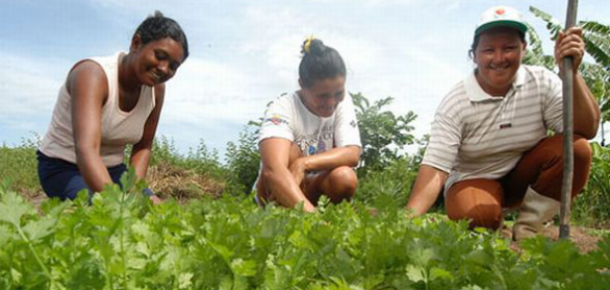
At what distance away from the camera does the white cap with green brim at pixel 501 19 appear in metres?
3.44

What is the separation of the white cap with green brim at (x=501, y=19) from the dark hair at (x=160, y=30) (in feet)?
5.87

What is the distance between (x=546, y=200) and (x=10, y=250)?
3.45 metres

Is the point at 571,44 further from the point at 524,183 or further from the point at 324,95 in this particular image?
the point at 324,95

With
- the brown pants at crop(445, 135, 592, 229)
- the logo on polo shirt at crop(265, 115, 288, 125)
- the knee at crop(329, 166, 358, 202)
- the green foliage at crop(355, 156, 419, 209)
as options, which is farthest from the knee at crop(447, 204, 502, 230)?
the green foliage at crop(355, 156, 419, 209)

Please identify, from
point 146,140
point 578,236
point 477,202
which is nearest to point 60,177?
point 146,140

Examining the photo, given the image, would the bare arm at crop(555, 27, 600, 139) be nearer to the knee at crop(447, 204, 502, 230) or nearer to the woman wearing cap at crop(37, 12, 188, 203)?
the knee at crop(447, 204, 502, 230)

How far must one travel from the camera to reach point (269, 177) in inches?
149

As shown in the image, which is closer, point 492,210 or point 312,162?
point 492,210

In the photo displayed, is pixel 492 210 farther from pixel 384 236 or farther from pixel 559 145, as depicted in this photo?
pixel 384 236

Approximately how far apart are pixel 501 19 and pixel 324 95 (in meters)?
1.30

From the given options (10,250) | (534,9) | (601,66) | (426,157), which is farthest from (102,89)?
(601,66)

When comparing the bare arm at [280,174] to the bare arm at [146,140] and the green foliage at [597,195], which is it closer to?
the bare arm at [146,140]

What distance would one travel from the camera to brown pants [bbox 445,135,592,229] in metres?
3.73

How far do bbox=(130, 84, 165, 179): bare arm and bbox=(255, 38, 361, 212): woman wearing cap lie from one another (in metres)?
0.74
